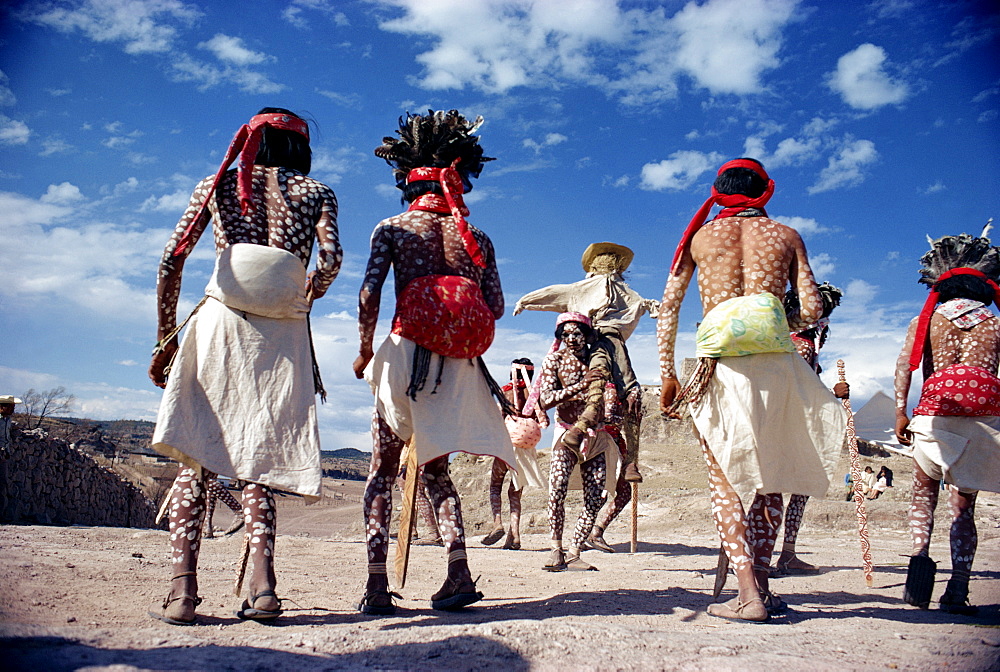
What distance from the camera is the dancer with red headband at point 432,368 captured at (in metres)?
3.48

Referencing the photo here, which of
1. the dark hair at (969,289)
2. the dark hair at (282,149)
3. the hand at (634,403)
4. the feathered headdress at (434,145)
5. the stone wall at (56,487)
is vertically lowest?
the stone wall at (56,487)

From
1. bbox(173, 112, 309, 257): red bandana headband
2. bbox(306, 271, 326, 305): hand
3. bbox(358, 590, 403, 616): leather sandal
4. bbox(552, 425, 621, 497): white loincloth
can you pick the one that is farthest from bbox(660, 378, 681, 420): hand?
bbox(552, 425, 621, 497): white loincloth

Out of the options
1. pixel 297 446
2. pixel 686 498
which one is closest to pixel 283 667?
pixel 297 446

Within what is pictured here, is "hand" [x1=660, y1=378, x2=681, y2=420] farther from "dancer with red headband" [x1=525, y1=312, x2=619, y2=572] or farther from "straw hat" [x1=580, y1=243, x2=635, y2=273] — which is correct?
"straw hat" [x1=580, y1=243, x2=635, y2=273]

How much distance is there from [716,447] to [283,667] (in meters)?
2.25

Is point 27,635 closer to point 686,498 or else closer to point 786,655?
point 786,655

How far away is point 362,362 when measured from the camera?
3.71m

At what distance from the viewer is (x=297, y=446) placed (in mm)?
3131

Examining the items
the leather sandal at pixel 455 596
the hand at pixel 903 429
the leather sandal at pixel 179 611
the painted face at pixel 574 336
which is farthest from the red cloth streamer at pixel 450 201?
the hand at pixel 903 429

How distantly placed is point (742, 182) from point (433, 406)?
205cm

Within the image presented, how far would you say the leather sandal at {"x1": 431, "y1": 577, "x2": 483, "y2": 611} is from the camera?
3367mm

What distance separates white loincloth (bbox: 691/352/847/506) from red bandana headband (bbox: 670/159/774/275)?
2.24ft

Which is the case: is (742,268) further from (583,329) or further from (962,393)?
(583,329)

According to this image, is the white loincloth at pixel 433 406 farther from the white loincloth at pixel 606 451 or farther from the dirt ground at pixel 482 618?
the white loincloth at pixel 606 451
